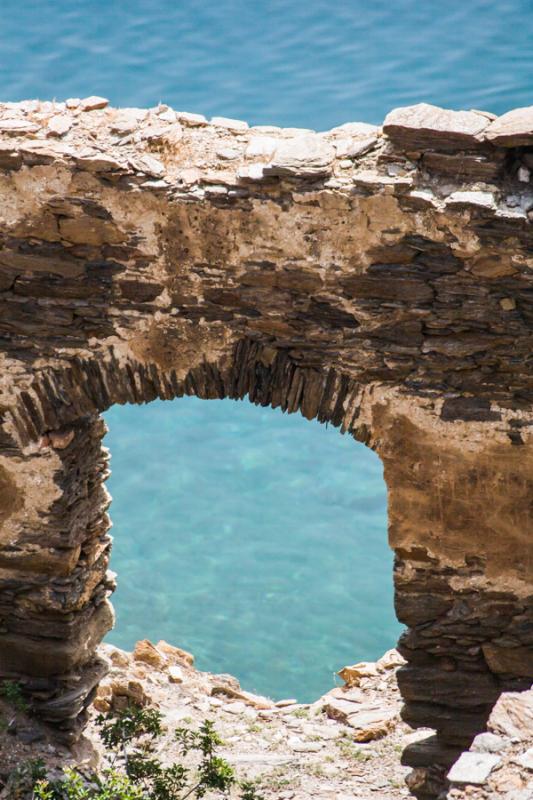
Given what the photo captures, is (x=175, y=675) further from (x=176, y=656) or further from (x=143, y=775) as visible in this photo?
(x=143, y=775)

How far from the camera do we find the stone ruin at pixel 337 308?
18.0ft

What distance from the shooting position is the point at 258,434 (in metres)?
14.4

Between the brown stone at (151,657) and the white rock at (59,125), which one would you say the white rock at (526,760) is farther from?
the brown stone at (151,657)

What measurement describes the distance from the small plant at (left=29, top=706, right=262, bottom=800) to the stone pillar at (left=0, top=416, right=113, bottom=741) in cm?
34

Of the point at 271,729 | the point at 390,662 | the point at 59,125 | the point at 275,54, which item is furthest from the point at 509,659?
the point at 275,54

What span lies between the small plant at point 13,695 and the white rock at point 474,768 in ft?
9.35

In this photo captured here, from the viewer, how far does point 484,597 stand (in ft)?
19.4

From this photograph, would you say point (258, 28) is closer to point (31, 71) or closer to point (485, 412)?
point (31, 71)

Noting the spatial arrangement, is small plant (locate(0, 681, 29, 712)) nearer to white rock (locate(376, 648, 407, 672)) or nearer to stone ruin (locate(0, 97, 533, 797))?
stone ruin (locate(0, 97, 533, 797))

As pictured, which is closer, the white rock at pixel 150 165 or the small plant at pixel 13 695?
the white rock at pixel 150 165

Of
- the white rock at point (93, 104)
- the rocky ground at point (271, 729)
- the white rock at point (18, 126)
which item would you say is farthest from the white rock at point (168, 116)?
the rocky ground at point (271, 729)

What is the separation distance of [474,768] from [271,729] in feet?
11.0

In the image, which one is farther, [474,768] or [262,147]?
[262,147]

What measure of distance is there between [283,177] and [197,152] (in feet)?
1.84
